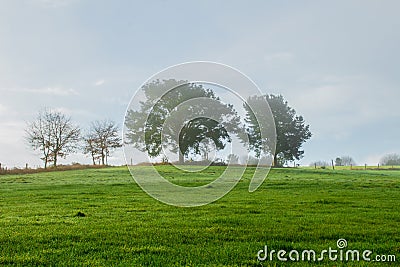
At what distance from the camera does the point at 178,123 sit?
124 feet

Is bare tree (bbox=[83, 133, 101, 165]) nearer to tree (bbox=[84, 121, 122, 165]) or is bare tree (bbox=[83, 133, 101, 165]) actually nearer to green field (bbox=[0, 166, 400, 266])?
tree (bbox=[84, 121, 122, 165])

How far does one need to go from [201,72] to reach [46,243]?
950 centimetres

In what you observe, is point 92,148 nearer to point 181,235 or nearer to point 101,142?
point 101,142

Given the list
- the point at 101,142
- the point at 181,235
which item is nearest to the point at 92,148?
the point at 101,142

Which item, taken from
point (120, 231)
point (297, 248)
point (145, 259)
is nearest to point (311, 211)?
point (297, 248)

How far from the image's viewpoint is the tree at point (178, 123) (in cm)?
3319
